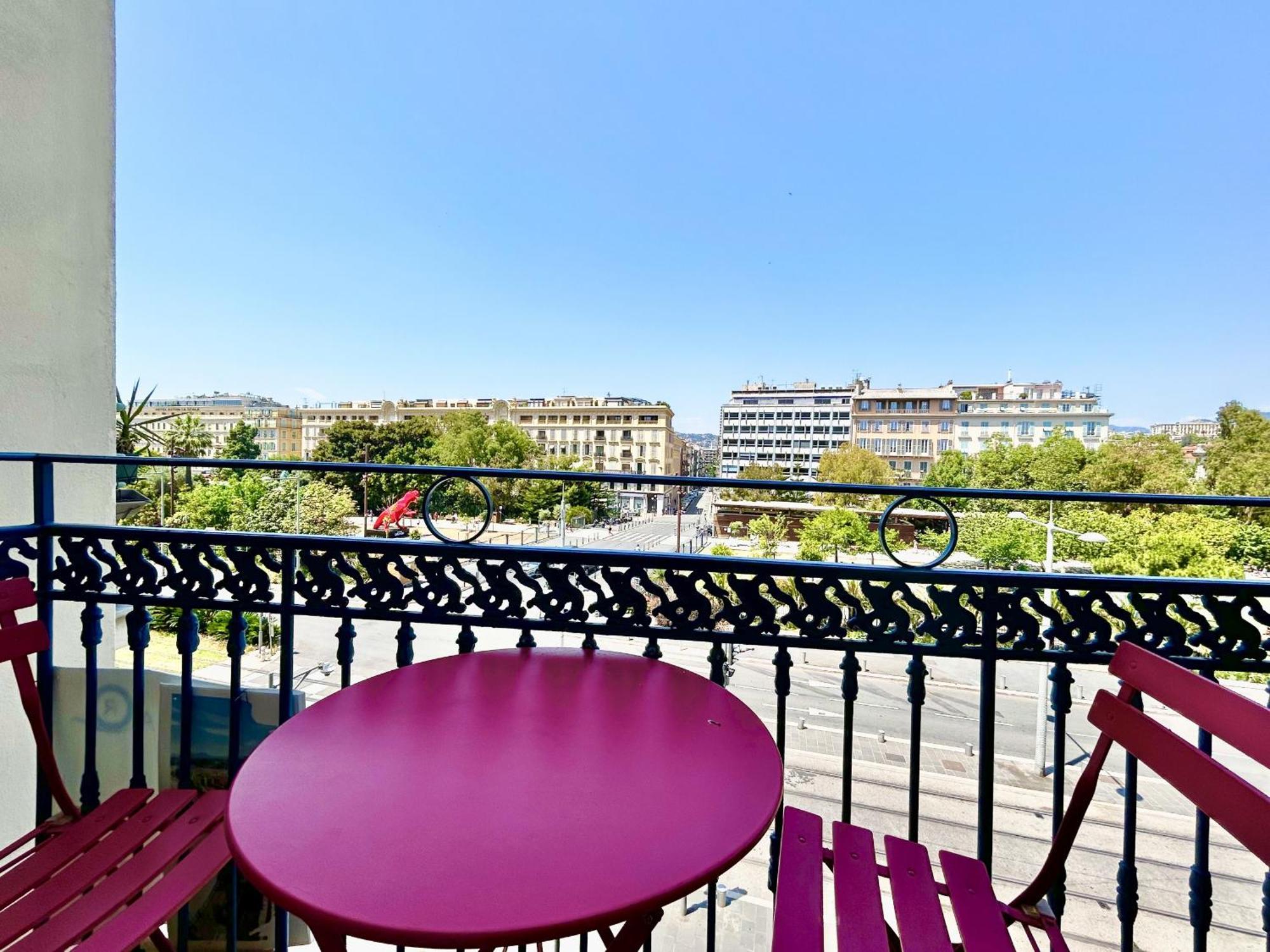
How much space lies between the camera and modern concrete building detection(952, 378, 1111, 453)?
119ft

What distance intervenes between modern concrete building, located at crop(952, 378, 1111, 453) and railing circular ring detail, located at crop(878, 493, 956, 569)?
40531 mm

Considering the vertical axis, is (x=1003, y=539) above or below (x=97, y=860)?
below

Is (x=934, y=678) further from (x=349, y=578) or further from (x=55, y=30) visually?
(x=55, y=30)

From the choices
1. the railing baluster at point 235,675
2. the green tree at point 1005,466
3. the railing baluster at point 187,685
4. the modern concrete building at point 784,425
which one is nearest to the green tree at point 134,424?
the railing baluster at point 187,685

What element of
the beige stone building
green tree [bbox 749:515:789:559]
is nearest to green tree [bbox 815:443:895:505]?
the beige stone building

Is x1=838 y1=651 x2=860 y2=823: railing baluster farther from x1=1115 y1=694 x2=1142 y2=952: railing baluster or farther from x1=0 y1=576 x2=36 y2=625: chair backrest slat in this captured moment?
x1=0 y1=576 x2=36 y2=625: chair backrest slat

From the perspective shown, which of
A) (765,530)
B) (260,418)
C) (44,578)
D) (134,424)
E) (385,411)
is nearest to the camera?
(44,578)

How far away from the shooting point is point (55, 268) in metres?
2.32

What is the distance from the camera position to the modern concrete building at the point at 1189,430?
24703 mm

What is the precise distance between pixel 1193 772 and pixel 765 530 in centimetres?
1302

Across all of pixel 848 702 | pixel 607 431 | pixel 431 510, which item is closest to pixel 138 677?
pixel 431 510

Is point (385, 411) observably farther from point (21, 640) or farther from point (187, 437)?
point (21, 640)

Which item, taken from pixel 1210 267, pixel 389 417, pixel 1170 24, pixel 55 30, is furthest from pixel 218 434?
pixel 1210 267

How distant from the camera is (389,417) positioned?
4028 centimetres
